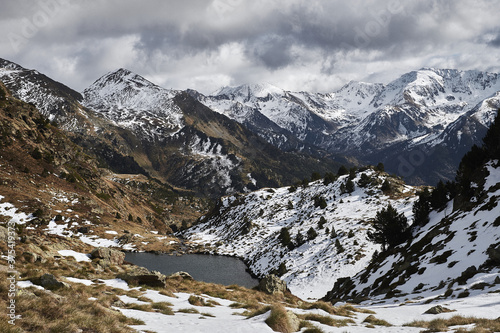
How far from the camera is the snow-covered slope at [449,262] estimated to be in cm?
2323

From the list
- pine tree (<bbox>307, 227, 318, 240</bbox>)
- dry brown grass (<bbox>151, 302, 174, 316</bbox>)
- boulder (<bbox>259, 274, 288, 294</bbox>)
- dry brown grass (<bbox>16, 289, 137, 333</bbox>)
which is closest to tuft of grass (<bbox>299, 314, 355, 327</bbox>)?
dry brown grass (<bbox>151, 302, 174, 316</bbox>)

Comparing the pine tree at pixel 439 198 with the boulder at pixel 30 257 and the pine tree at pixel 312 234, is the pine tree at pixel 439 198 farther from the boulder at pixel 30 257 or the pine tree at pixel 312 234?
the boulder at pixel 30 257

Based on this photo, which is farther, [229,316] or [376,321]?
[376,321]

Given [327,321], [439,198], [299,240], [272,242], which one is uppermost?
[439,198]

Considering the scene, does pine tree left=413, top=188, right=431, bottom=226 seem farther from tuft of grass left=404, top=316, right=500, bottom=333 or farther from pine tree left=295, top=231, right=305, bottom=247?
tuft of grass left=404, top=316, right=500, bottom=333

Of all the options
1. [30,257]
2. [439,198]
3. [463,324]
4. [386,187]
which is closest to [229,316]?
[463,324]

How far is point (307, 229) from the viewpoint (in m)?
89.0

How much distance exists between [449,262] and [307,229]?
2425 inches

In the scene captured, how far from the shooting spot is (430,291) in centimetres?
2570

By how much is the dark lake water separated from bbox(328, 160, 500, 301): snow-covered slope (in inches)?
1491

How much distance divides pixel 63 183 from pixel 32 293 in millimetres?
125285

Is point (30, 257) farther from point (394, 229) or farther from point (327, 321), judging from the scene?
point (394, 229)

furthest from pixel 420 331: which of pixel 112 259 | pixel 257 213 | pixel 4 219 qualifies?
pixel 257 213

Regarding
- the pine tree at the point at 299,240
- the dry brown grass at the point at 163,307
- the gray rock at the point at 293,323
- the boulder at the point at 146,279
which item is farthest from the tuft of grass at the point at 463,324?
the pine tree at the point at 299,240
